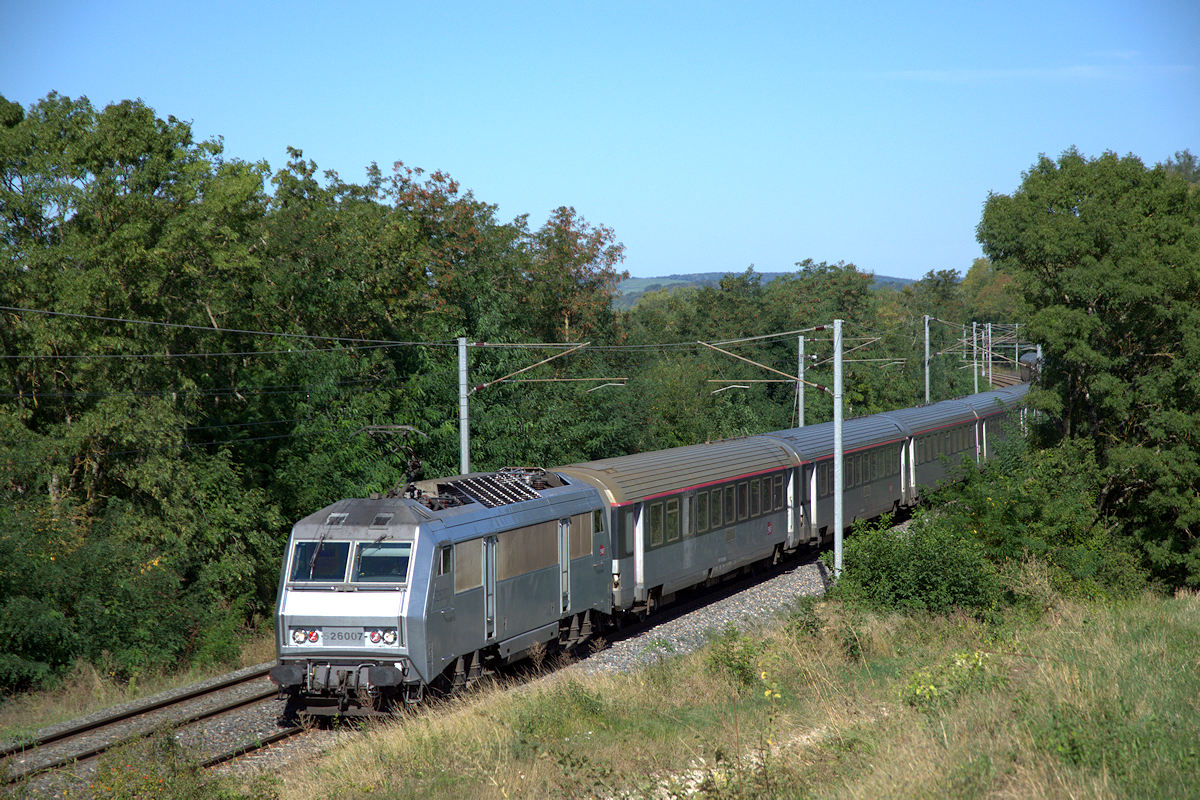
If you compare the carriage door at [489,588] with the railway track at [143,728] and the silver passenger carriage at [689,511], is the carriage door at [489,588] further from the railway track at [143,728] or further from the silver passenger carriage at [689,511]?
the silver passenger carriage at [689,511]

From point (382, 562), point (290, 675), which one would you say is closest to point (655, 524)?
point (382, 562)

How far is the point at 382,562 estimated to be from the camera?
1295cm

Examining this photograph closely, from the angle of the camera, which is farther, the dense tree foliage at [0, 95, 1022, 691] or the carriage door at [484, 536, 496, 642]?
the dense tree foliage at [0, 95, 1022, 691]

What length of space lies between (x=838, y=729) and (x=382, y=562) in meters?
6.11

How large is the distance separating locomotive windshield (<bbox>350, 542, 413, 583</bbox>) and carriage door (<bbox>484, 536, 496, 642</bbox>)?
153 centimetres

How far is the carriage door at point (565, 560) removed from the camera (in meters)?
16.1

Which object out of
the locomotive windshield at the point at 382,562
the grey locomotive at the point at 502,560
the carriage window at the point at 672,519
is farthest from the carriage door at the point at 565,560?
the locomotive windshield at the point at 382,562

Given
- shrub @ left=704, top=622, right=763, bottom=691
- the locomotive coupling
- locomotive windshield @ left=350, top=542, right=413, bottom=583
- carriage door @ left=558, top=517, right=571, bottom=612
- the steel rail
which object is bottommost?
the steel rail

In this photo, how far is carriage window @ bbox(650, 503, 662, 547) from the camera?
61.7 ft

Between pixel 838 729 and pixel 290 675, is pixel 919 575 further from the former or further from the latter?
pixel 290 675

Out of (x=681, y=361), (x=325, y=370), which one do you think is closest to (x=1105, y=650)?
(x=325, y=370)

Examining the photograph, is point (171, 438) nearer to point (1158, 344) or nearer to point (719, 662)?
point (719, 662)

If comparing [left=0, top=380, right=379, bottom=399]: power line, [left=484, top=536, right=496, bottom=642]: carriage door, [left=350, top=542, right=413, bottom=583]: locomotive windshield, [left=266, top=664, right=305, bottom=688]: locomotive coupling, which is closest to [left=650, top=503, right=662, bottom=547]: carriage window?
[left=484, top=536, right=496, bottom=642]: carriage door

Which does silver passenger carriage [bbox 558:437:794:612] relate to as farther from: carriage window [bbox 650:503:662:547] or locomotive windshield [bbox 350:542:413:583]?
locomotive windshield [bbox 350:542:413:583]
